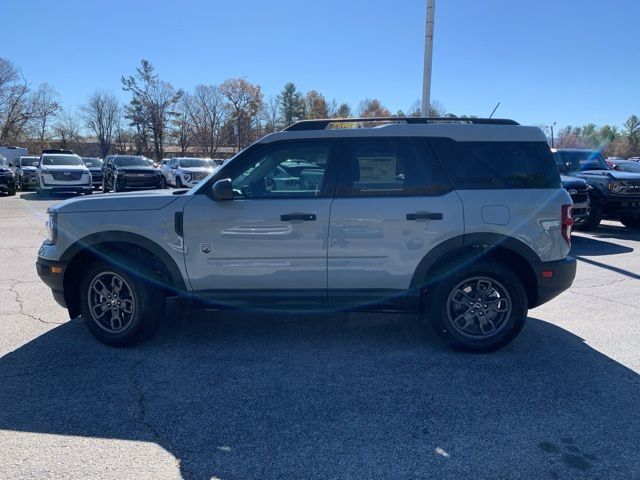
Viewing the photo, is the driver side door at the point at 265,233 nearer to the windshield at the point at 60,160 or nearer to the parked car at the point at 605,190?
the parked car at the point at 605,190

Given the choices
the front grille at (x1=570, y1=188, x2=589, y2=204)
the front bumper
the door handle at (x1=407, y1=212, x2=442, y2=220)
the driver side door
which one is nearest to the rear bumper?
the door handle at (x1=407, y1=212, x2=442, y2=220)

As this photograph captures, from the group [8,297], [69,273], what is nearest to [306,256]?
[69,273]

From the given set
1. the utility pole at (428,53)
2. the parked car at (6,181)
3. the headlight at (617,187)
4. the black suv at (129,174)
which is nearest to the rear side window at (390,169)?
the utility pole at (428,53)

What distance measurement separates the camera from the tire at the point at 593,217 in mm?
11938

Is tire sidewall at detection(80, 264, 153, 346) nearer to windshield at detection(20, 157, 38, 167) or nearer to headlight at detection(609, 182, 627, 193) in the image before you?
headlight at detection(609, 182, 627, 193)

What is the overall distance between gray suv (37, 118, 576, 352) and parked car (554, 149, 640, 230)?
868 centimetres

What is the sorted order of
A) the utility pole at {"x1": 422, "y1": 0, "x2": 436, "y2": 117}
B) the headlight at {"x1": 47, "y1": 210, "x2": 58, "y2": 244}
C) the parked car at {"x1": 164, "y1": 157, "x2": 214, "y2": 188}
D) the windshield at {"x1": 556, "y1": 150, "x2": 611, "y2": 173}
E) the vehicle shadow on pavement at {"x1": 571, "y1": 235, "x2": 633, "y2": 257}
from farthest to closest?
the parked car at {"x1": 164, "y1": 157, "x2": 214, "y2": 188} < the windshield at {"x1": 556, "y1": 150, "x2": 611, "y2": 173} < the utility pole at {"x1": 422, "y1": 0, "x2": 436, "y2": 117} < the vehicle shadow on pavement at {"x1": 571, "y1": 235, "x2": 633, "y2": 257} < the headlight at {"x1": 47, "y1": 210, "x2": 58, "y2": 244}

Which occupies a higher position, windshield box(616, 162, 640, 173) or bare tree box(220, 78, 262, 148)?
bare tree box(220, 78, 262, 148)

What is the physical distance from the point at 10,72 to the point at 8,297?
6696 centimetres

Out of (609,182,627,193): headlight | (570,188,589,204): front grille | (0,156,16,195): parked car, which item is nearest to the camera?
(570,188,589,204): front grille

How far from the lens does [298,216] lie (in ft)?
13.8

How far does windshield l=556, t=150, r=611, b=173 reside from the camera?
503 inches

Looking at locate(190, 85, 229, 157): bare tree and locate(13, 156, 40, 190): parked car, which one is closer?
locate(13, 156, 40, 190): parked car

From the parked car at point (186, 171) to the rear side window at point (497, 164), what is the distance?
17944 mm
